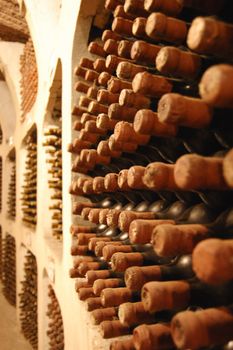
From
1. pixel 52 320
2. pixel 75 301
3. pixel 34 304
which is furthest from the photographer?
pixel 34 304

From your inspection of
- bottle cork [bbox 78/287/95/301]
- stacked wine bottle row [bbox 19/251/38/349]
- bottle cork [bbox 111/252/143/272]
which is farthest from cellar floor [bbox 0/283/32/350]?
bottle cork [bbox 111/252/143/272]

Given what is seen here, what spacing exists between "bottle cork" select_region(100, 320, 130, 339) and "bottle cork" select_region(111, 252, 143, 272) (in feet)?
0.60

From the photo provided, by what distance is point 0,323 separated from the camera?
336 centimetres

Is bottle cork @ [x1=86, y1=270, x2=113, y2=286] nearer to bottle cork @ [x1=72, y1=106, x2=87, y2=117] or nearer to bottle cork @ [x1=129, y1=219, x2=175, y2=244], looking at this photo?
bottle cork @ [x1=129, y1=219, x2=175, y2=244]

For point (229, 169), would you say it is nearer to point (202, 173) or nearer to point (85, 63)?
point (202, 173)

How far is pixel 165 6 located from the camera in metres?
0.52

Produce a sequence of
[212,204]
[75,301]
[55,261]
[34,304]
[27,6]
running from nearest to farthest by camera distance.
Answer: [212,204], [75,301], [55,261], [27,6], [34,304]

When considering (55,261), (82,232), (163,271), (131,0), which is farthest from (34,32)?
(163,271)

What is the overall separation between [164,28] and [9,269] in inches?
152

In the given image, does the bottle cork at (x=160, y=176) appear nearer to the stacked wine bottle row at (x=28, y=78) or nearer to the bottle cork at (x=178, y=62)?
the bottle cork at (x=178, y=62)

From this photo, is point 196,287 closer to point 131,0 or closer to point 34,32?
point 131,0

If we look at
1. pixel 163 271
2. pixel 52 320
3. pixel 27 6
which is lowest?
pixel 52 320

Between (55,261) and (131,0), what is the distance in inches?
52.9

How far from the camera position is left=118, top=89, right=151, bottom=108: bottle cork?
2.01 feet
